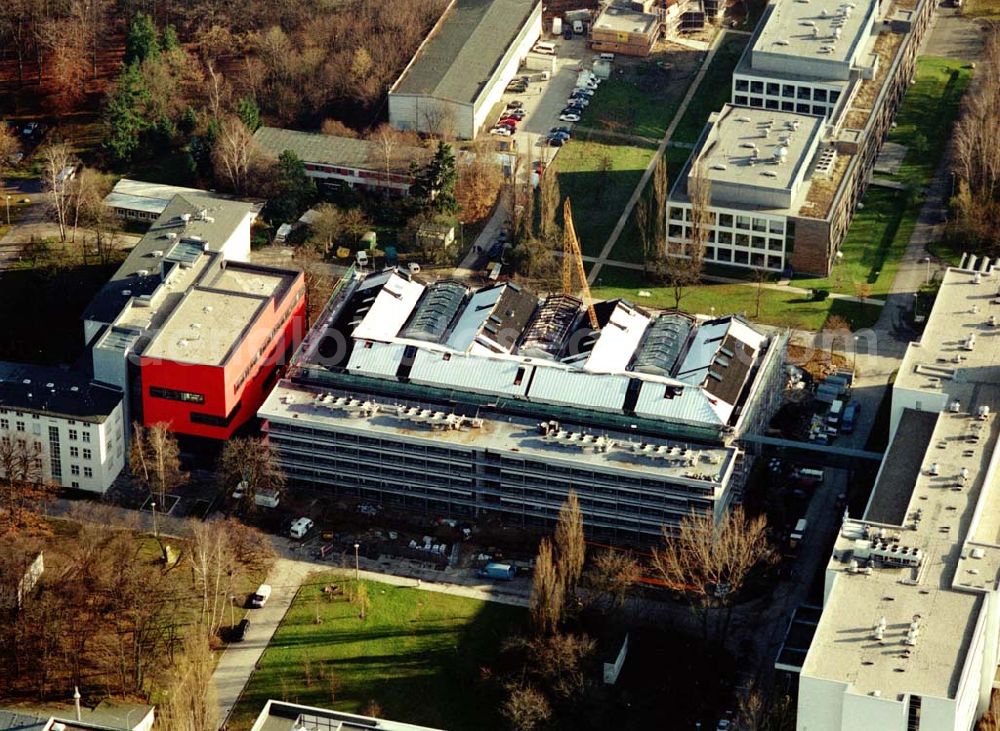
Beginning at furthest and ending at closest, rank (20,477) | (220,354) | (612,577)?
(220,354) < (20,477) < (612,577)

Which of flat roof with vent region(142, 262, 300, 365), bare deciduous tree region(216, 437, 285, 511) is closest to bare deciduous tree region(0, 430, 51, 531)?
flat roof with vent region(142, 262, 300, 365)

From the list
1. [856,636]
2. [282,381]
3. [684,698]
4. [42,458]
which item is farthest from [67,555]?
[856,636]

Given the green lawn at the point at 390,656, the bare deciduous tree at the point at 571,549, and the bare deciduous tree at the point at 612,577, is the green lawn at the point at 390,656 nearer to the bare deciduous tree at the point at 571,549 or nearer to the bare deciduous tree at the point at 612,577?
the bare deciduous tree at the point at 571,549

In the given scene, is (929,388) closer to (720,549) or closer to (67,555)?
(720,549)

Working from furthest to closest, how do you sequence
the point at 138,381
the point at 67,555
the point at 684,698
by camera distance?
1. the point at 138,381
2. the point at 67,555
3. the point at 684,698

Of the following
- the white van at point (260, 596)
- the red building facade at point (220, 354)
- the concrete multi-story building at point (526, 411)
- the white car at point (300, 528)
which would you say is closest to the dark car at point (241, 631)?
the white van at point (260, 596)

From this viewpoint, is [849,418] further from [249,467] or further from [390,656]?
[249,467]

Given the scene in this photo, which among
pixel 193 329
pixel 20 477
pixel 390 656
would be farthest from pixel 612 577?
pixel 20 477
